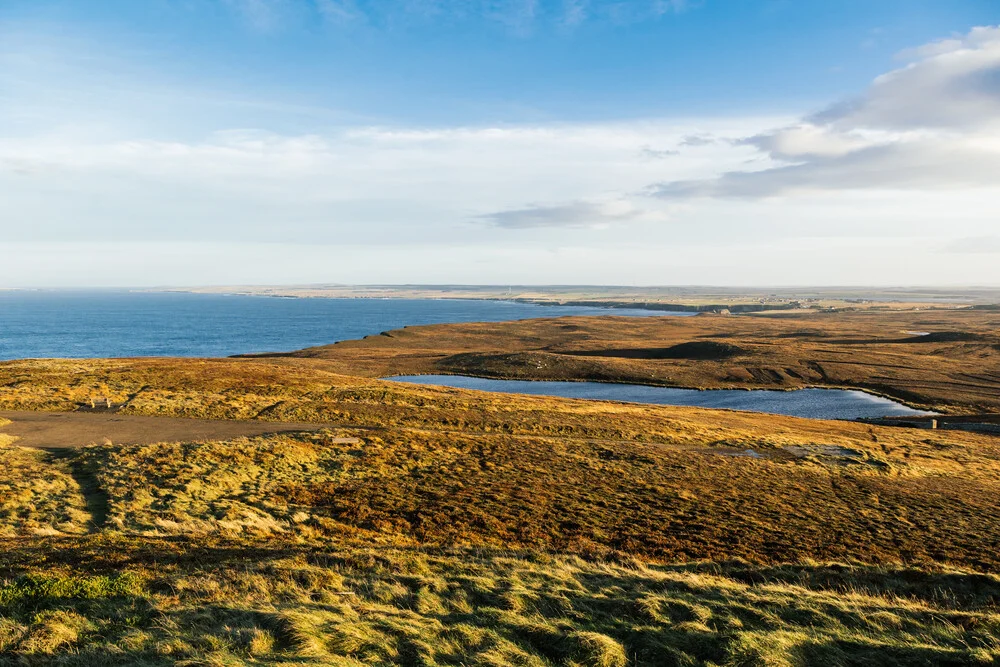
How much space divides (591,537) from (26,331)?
786 ft

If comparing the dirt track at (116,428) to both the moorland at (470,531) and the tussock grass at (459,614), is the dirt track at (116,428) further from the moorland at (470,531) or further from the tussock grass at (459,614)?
the tussock grass at (459,614)

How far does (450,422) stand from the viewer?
4456 centimetres

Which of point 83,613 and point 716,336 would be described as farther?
point 716,336

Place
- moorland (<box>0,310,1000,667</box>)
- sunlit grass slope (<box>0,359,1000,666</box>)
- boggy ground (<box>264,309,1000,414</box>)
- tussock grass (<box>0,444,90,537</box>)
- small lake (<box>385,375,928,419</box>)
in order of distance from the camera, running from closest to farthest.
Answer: sunlit grass slope (<box>0,359,1000,666</box>), moorland (<box>0,310,1000,667</box>), tussock grass (<box>0,444,90,537</box>), small lake (<box>385,375,928,419</box>), boggy ground (<box>264,309,1000,414</box>)

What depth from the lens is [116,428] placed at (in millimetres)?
36781

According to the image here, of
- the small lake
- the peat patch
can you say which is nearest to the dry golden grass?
the small lake

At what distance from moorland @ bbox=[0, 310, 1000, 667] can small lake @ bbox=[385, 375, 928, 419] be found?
14304 mm

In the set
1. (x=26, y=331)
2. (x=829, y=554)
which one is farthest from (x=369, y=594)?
(x=26, y=331)

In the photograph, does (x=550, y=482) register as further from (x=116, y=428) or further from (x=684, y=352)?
(x=684, y=352)

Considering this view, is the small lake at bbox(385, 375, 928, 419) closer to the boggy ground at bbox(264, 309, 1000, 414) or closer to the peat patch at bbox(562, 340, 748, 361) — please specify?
the boggy ground at bbox(264, 309, 1000, 414)

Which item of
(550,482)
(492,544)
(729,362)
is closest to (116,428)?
(550,482)

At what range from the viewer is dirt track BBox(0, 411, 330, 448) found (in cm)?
3344

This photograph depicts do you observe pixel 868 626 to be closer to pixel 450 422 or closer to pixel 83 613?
pixel 83 613

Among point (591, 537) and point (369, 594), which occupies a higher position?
point (369, 594)
